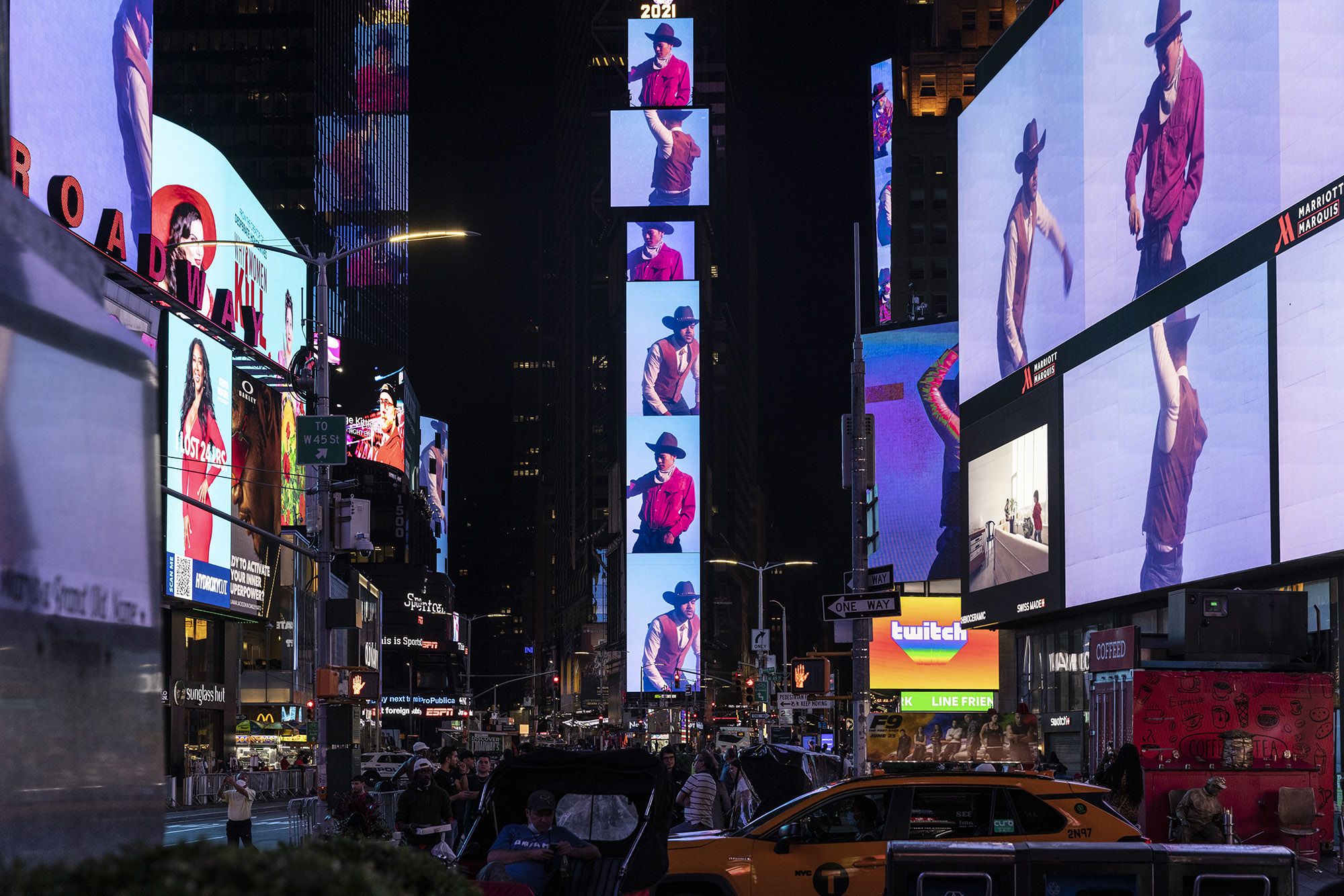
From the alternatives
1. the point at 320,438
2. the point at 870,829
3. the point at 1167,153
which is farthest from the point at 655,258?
the point at 870,829

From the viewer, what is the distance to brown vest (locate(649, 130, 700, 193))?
157875mm

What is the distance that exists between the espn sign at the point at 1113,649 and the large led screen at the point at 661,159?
448 feet

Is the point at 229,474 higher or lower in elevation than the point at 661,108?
lower

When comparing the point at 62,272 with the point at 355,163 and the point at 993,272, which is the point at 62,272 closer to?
the point at 993,272

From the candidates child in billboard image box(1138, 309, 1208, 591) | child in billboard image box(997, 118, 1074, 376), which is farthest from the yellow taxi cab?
child in billboard image box(997, 118, 1074, 376)

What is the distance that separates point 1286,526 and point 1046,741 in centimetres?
2084

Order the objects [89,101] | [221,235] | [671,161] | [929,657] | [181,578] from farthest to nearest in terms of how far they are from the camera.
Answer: [671,161]
[929,657]
[221,235]
[181,578]
[89,101]

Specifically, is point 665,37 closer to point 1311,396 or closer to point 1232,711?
point 1311,396

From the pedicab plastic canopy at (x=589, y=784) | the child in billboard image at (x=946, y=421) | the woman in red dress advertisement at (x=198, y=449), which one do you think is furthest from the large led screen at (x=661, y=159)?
the pedicab plastic canopy at (x=589, y=784)

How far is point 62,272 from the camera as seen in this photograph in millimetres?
5145

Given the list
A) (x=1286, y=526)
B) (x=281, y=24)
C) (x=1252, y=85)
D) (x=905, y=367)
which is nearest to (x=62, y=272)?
(x=1286, y=526)

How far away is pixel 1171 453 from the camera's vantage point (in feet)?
117

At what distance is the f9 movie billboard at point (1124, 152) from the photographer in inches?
1220

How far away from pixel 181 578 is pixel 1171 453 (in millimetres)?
33696
